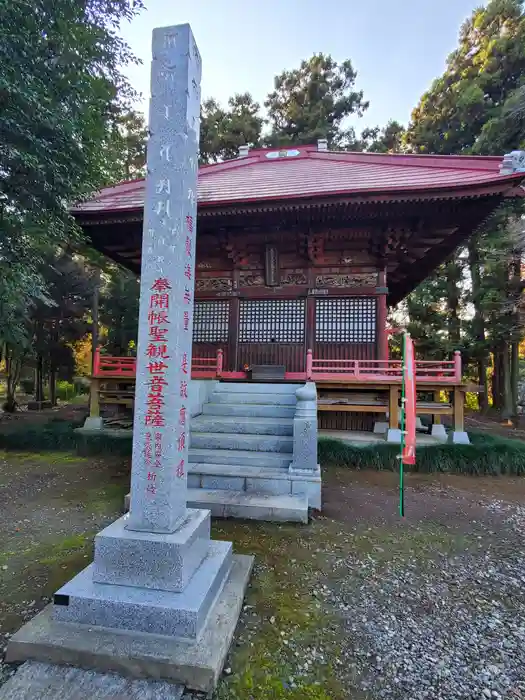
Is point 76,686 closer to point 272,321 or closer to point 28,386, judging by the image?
point 272,321

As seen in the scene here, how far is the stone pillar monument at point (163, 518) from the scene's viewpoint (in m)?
2.00

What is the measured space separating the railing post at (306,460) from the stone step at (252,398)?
154 centimetres

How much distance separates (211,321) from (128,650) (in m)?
7.48

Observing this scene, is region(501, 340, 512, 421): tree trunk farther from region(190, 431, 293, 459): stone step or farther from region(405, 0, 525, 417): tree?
region(190, 431, 293, 459): stone step

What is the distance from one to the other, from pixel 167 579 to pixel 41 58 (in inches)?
229

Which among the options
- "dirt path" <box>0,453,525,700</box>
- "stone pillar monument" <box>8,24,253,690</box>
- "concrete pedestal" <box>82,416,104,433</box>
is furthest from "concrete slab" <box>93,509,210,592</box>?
"concrete pedestal" <box>82,416,104,433</box>

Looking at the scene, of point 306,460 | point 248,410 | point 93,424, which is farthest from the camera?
point 93,424

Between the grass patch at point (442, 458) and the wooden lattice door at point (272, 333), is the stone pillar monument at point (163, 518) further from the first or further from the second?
the wooden lattice door at point (272, 333)

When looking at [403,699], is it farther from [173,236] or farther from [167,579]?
[173,236]

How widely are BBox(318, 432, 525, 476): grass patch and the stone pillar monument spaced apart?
3957mm

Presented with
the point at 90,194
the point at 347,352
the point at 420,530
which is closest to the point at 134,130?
the point at 90,194

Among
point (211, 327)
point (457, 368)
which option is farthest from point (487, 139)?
point (211, 327)

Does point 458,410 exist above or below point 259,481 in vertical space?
above

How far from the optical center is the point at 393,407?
698 cm
